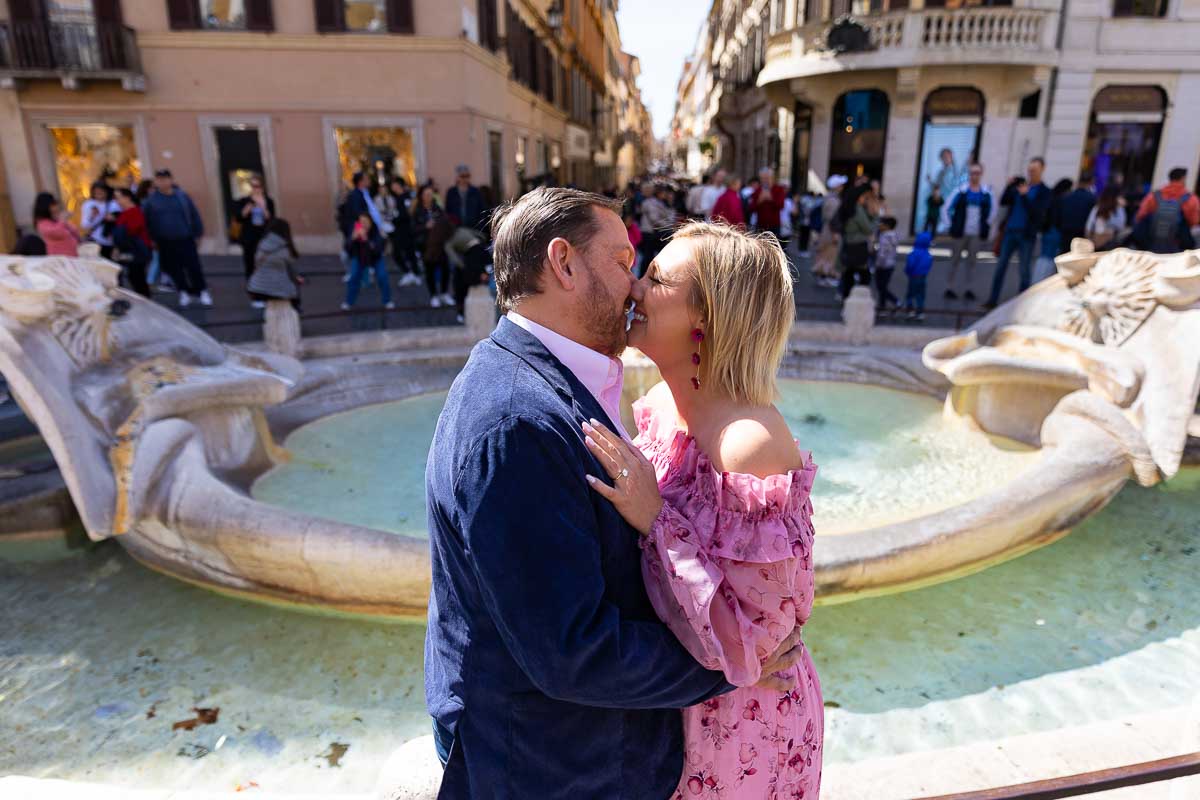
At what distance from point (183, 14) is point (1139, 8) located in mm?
21328

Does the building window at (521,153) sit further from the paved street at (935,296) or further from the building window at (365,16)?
the paved street at (935,296)

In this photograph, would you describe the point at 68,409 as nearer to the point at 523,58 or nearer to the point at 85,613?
the point at 85,613

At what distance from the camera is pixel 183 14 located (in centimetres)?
1608

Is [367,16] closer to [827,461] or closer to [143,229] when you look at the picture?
[143,229]

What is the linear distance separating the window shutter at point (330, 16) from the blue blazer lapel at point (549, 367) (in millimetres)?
17662

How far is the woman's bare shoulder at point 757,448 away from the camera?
142 centimetres

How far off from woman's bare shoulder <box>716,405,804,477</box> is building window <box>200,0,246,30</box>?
717 inches

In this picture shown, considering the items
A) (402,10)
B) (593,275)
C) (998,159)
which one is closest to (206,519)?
(593,275)

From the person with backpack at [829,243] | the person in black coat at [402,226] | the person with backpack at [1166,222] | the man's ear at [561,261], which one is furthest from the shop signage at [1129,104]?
the man's ear at [561,261]

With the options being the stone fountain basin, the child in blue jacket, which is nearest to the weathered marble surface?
the stone fountain basin

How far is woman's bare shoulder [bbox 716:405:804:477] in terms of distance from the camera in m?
1.42

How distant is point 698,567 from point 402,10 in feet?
58.5

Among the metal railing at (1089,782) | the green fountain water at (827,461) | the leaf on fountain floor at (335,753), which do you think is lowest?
the leaf on fountain floor at (335,753)

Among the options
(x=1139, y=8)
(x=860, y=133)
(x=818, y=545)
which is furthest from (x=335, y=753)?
(x=1139, y=8)
